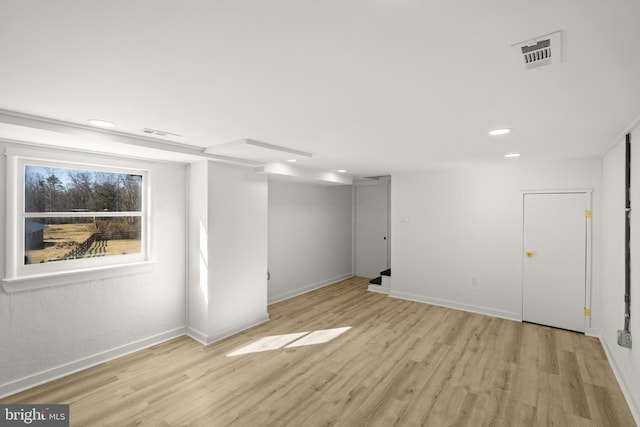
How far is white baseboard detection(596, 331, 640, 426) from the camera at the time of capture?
7.87 feet

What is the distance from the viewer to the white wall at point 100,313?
2795 millimetres

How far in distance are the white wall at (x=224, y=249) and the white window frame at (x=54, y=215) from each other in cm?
55

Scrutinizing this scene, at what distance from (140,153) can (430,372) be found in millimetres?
3781

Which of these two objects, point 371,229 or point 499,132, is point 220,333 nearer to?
point 499,132

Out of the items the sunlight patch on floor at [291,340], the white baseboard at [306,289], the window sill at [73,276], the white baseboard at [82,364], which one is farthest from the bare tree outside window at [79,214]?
the white baseboard at [306,289]

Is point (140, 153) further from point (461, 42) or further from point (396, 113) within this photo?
point (461, 42)

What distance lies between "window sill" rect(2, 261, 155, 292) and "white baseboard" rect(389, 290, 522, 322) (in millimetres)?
4143

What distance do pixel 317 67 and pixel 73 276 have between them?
3270 mm

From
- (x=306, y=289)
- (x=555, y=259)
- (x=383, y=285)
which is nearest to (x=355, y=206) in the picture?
(x=383, y=285)

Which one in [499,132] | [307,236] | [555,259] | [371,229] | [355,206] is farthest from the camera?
[355,206]

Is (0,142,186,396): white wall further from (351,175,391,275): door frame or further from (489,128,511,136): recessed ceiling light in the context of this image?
(351,175,391,275): door frame

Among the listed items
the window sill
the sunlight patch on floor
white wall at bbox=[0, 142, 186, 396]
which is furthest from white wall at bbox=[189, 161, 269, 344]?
the window sill

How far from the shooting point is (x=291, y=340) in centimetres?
386

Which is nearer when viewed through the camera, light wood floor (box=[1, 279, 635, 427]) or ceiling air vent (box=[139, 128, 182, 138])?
light wood floor (box=[1, 279, 635, 427])
